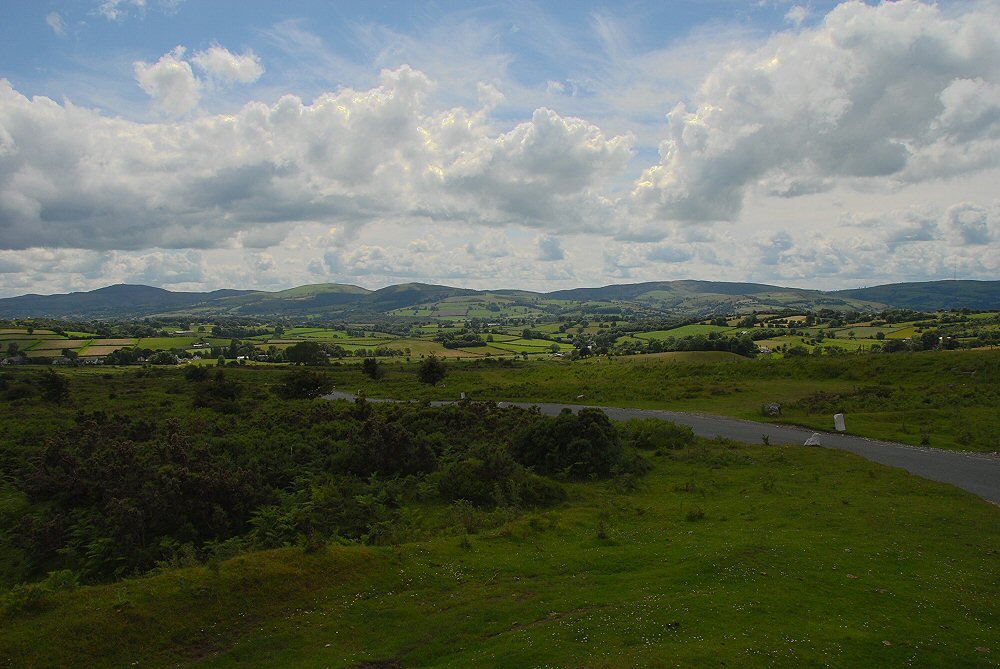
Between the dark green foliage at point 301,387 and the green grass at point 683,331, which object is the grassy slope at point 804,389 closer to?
the dark green foliage at point 301,387

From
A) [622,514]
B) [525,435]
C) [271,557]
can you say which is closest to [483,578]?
[271,557]

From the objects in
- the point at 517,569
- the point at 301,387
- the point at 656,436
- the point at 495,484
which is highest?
the point at 517,569

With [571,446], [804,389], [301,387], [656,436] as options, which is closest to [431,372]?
[301,387]

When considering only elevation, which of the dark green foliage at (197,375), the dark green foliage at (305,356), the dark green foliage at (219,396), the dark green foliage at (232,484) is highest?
the dark green foliage at (232,484)

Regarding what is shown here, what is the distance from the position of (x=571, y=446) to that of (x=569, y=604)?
61.3 feet

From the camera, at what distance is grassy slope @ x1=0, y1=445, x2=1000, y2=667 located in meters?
11.5

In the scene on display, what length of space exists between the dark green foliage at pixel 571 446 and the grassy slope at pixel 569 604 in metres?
10.7

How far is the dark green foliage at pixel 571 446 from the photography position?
32375 millimetres

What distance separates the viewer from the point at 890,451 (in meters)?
38.3

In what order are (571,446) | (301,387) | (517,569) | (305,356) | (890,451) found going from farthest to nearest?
(305,356), (301,387), (890,451), (571,446), (517,569)

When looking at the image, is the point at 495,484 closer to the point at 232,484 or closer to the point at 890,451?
the point at 232,484

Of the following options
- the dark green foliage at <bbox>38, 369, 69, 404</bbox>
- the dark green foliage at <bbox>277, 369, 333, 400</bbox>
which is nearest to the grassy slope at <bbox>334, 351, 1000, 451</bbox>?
the dark green foliage at <bbox>277, 369, 333, 400</bbox>

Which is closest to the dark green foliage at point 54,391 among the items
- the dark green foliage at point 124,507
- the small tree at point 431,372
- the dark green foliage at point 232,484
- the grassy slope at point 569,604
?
the dark green foliage at point 232,484

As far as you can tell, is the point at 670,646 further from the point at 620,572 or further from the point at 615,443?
the point at 615,443
